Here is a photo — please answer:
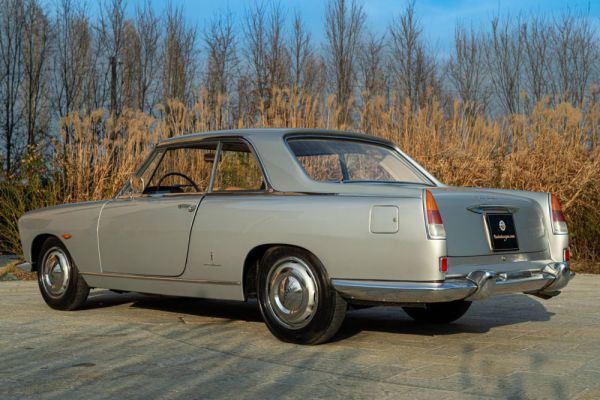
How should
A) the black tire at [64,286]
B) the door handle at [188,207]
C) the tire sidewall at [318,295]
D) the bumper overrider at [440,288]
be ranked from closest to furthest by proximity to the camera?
the bumper overrider at [440,288], the tire sidewall at [318,295], the door handle at [188,207], the black tire at [64,286]

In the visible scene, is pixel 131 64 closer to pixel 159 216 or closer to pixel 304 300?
pixel 159 216

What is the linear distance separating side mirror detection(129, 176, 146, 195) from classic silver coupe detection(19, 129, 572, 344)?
1 cm

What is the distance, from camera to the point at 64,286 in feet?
23.6

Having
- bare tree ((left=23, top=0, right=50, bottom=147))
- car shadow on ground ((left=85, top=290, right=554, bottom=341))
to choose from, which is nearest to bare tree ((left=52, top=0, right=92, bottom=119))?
bare tree ((left=23, top=0, right=50, bottom=147))

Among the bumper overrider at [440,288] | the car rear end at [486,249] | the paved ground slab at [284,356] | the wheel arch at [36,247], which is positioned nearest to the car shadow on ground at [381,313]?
the paved ground slab at [284,356]

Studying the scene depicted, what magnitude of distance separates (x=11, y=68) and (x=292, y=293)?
97.5 feet

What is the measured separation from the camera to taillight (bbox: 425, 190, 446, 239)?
4.84 meters

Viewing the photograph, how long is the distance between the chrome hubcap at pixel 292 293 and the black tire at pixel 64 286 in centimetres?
231

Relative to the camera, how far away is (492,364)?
4.77 m

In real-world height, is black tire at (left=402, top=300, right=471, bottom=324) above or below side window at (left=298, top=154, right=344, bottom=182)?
below

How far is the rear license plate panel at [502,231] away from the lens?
5.26 metres

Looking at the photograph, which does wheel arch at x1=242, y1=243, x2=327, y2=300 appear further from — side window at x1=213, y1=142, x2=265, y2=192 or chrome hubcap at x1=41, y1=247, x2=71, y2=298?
chrome hubcap at x1=41, y1=247, x2=71, y2=298

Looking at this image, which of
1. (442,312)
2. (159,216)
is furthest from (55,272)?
(442,312)

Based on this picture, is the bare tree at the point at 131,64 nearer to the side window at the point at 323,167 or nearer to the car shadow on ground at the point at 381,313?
the car shadow on ground at the point at 381,313
